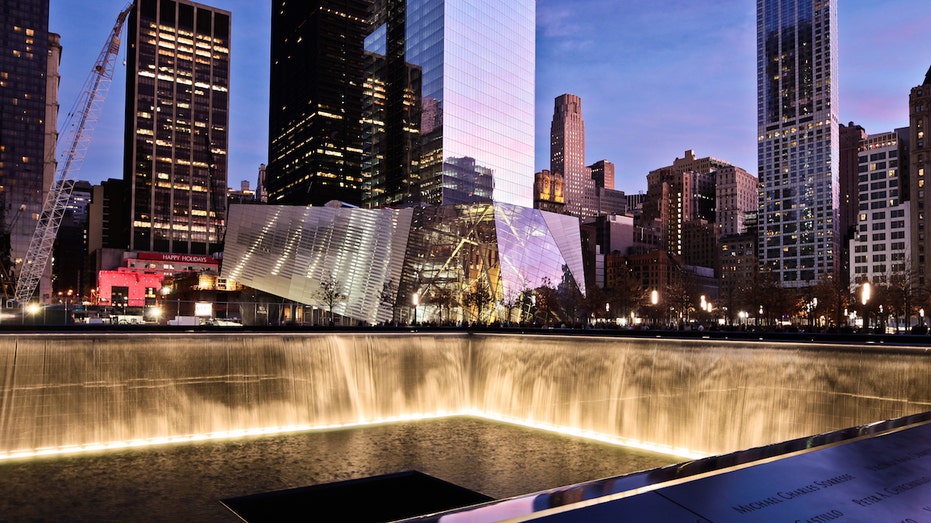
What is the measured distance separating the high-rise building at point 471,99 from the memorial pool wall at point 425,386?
10130cm

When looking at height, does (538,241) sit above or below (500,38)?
below

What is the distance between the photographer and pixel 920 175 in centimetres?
13950

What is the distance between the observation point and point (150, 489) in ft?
54.3

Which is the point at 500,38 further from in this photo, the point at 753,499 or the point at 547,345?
the point at 753,499

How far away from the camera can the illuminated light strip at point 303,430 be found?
69.5ft

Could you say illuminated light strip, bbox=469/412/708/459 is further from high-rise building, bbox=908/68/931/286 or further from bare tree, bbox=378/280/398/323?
high-rise building, bbox=908/68/931/286

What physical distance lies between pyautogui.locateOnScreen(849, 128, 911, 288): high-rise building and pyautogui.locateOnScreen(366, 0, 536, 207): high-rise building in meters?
77.5

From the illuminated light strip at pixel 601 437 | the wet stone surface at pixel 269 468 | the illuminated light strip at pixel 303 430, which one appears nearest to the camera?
the wet stone surface at pixel 269 468

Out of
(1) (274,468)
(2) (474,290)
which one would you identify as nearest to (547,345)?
(1) (274,468)

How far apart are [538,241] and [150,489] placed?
68524 millimetres

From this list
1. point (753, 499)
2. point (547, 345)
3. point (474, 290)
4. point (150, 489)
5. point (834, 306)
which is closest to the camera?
point (753, 499)

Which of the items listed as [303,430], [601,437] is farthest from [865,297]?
[303,430]

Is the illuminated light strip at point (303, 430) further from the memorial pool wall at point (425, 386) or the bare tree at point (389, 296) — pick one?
the bare tree at point (389, 296)

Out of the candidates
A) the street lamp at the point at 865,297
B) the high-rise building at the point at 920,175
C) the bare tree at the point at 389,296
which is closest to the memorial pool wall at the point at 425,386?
the street lamp at the point at 865,297
